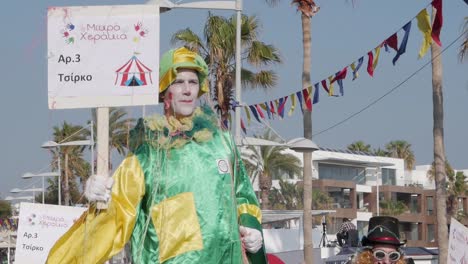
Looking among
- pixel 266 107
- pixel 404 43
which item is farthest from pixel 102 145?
pixel 266 107

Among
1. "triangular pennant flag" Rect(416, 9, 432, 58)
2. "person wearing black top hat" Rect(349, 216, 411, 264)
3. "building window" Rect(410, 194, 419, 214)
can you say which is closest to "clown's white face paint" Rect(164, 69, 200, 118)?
"person wearing black top hat" Rect(349, 216, 411, 264)

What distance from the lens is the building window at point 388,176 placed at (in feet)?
249

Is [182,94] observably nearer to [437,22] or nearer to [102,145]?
[102,145]

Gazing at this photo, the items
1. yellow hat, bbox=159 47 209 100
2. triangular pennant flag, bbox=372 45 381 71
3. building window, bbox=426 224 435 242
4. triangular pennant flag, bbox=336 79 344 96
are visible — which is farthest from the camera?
building window, bbox=426 224 435 242

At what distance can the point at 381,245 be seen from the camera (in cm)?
648

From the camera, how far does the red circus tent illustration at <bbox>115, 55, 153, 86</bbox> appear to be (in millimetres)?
5070

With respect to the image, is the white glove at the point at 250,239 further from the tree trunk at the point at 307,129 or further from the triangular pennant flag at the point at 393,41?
the tree trunk at the point at 307,129

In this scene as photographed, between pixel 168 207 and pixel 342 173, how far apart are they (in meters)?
68.4

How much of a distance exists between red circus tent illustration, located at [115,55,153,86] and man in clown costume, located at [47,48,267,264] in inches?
9.2

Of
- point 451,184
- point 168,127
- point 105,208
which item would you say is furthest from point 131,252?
point 451,184

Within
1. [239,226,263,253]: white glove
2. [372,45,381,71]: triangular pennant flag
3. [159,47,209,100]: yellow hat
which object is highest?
[372,45,381,71]: triangular pennant flag

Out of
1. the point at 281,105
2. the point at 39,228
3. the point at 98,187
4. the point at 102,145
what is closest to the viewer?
the point at 98,187

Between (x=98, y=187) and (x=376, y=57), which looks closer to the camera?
(x=98, y=187)

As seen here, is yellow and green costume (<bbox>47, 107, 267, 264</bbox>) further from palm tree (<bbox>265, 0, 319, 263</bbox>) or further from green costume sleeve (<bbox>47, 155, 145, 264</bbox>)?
palm tree (<bbox>265, 0, 319, 263</bbox>)
